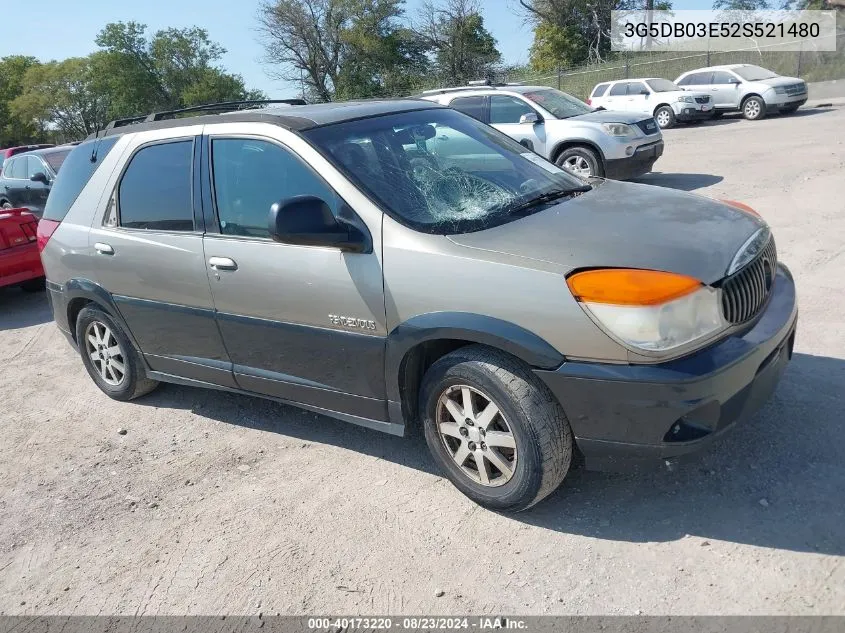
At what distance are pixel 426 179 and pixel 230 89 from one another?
221 ft

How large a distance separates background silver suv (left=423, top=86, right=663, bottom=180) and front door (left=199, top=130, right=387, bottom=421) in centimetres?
657

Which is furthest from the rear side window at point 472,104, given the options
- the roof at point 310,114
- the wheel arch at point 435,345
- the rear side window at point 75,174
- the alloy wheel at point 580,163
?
the wheel arch at point 435,345

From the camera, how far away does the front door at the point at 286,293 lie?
11.2ft

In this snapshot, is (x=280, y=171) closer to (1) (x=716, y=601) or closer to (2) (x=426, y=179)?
(2) (x=426, y=179)

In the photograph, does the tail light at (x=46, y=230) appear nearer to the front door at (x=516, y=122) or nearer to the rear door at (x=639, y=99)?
Result: the front door at (x=516, y=122)

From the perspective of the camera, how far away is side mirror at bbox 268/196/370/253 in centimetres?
321

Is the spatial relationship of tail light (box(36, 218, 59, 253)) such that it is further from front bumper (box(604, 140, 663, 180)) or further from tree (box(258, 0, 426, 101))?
tree (box(258, 0, 426, 101))

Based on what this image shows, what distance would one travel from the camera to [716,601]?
2598 millimetres

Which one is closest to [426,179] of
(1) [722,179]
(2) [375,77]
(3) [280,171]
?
(3) [280,171]

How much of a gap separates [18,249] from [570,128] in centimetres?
764

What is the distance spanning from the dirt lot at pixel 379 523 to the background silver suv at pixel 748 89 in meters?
17.6

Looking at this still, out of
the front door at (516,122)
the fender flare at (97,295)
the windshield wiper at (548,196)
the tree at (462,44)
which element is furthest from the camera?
the tree at (462,44)

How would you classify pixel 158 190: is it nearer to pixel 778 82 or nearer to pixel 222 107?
pixel 222 107

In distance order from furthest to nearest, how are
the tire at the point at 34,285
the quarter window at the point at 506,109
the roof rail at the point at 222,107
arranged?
the quarter window at the point at 506,109
the tire at the point at 34,285
the roof rail at the point at 222,107
